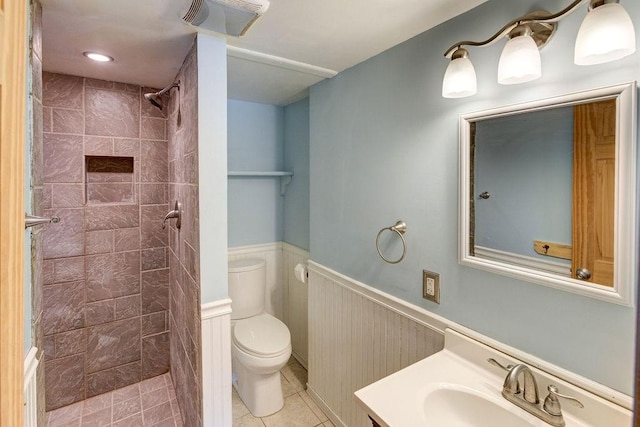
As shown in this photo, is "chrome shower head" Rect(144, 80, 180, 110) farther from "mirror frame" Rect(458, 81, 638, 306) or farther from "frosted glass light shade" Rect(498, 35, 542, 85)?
"mirror frame" Rect(458, 81, 638, 306)

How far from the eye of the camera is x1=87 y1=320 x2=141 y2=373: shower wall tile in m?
2.20

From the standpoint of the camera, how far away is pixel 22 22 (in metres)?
0.64

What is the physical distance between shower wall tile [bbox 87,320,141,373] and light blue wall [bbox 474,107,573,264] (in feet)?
8.11

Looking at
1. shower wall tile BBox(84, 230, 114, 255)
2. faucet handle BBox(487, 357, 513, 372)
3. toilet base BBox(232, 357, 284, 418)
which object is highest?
shower wall tile BBox(84, 230, 114, 255)

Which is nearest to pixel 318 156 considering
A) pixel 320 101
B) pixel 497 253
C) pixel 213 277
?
pixel 320 101

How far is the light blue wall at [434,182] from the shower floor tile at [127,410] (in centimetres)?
149

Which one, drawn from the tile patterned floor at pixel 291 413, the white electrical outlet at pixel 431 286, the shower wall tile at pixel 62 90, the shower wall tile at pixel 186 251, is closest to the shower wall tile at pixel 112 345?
the shower wall tile at pixel 186 251

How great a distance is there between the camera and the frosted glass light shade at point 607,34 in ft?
2.52

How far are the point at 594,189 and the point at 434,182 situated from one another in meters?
0.55

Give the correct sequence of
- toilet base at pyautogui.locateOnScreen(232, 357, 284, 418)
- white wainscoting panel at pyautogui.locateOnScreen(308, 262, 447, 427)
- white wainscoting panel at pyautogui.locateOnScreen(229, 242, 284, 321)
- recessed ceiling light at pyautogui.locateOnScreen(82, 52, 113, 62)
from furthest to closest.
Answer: white wainscoting panel at pyautogui.locateOnScreen(229, 242, 284, 321), toilet base at pyautogui.locateOnScreen(232, 357, 284, 418), recessed ceiling light at pyautogui.locateOnScreen(82, 52, 113, 62), white wainscoting panel at pyautogui.locateOnScreen(308, 262, 447, 427)

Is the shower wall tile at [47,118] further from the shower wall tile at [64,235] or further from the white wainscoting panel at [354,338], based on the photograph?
the white wainscoting panel at [354,338]

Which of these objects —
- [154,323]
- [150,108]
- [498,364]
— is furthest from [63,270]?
[498,364]

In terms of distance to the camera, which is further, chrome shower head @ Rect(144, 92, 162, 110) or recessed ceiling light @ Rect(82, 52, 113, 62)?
chrome shower head @ Rect(144, 92, 162, 110)

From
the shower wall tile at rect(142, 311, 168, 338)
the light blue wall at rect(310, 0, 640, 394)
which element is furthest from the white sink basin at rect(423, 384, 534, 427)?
the shower wall tile at rect(142, 311, 168, 338)
